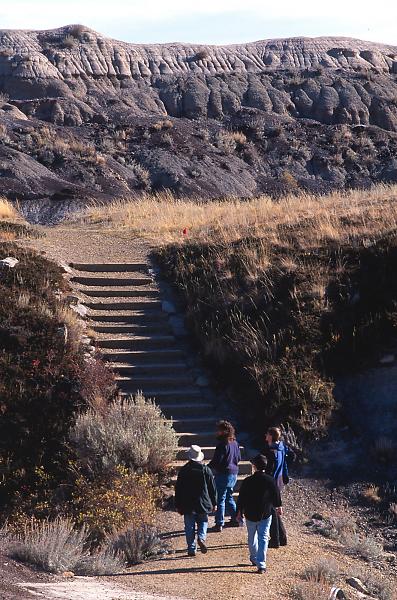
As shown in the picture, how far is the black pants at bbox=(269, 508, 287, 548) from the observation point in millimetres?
10617

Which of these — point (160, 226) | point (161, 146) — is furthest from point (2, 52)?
point (160, 226)

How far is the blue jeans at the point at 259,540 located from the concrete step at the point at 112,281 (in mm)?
8947

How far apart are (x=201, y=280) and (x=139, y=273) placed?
1684mm

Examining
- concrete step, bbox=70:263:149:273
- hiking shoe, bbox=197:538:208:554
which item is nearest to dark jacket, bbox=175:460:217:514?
hiking shoe, bbox=197:538:208:554

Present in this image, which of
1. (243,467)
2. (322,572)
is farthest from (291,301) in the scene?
(322,572)

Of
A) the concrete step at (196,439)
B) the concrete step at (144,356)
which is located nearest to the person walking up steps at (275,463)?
the concrete step at (196,439)

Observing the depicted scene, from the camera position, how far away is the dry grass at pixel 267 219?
59.9 feet

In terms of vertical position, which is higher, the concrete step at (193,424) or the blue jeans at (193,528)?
the blue jeans at (193,528)

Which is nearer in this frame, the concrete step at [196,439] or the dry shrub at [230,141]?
the concrete step at [196,439]

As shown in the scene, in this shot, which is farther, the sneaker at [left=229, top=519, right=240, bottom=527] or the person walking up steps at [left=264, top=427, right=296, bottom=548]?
the sneaker at [left=229, top=519, right=240, bottom=527]

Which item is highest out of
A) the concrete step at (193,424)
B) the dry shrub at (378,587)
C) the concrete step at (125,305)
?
the dry shrub at (378,587)

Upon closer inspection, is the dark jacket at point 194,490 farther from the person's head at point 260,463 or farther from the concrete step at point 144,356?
the concrete step at point 144,356

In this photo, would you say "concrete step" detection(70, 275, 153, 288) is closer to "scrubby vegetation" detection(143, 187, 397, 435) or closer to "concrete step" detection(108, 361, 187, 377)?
"scrubby vegetation" detection(143, 187, 397, 435)

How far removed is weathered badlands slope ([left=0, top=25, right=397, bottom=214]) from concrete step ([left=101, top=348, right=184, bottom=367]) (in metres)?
22.5
